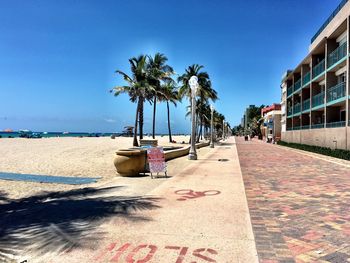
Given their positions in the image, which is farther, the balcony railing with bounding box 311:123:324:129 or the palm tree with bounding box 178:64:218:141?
the palm tree with bounding box 178:64:218:141

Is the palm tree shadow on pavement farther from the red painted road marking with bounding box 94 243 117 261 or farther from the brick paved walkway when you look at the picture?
the brick paved walkway

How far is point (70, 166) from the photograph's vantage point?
1611cm

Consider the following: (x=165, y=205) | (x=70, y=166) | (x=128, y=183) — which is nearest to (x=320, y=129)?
(x=70, y=166)

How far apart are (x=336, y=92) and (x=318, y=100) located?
5.19 m

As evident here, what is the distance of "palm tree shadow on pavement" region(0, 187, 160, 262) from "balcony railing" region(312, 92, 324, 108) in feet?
90.3

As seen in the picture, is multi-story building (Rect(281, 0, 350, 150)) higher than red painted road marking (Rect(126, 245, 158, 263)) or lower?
higher

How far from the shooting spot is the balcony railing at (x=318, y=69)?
101 ft

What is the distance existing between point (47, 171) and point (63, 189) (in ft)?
16.5

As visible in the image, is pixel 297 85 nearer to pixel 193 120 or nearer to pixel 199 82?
pixel 199 82

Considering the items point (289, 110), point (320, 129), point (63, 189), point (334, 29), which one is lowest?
point (63, 189)

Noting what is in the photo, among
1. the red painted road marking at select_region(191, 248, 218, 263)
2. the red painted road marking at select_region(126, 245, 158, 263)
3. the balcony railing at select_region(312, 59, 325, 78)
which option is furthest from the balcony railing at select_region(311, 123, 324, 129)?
the red painted road marking at select_region(126, 245, 158, 263)

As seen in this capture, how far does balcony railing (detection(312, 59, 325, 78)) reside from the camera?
101 feet

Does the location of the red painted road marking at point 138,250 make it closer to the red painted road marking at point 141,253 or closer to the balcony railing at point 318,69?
the red painted road marking at point 141,253

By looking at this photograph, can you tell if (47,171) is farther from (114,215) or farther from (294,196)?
(294,196)
